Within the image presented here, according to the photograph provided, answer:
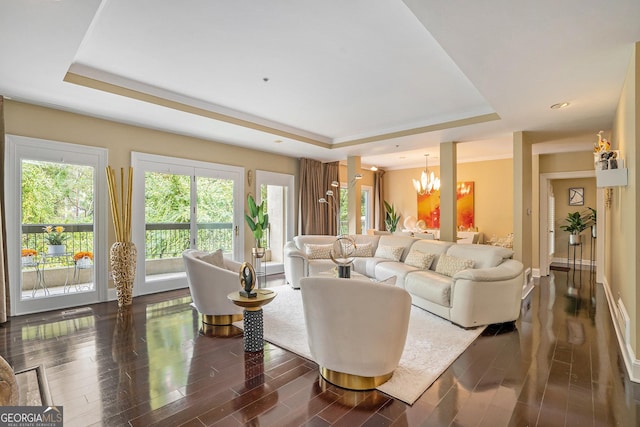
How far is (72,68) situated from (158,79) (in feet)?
2.63

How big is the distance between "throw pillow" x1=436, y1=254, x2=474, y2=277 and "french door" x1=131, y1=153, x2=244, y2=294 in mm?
3841

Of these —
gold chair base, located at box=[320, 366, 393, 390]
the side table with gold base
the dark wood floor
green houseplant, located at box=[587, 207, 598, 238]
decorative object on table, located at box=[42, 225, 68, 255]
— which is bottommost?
the dark wood floor

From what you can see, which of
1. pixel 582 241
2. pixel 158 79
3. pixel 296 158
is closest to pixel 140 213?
pixel 158 79

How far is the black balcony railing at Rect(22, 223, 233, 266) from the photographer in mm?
4164

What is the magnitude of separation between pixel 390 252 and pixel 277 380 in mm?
3612

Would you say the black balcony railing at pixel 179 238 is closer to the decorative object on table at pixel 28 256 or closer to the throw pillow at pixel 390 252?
the decorative object on table at pixel 28 256

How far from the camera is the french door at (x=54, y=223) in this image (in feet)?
13.0

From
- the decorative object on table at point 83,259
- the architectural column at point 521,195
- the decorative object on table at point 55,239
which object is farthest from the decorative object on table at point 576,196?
the decorative object on table at point 55,239

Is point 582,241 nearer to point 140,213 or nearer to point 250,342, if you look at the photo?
point 250,342

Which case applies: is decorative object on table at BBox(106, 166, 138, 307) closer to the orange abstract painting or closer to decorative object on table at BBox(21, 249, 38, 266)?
decorative object on table at BBox(21, 249, 38, 266)

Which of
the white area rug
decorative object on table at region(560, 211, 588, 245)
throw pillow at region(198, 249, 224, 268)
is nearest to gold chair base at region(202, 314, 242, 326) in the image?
the white area rug

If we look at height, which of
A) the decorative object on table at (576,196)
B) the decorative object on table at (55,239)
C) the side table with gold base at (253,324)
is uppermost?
the decorative object on table at (576,196)

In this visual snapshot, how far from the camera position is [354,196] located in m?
7.23

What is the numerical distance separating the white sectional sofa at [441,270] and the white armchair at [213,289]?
→ 181 cm
